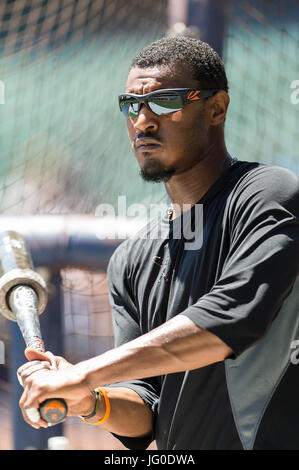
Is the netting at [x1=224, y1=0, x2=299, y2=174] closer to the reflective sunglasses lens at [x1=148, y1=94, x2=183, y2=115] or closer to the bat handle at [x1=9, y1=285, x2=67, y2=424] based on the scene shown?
the reflective sunglasses lens at [x1=148, y1=94, x2=183, y2=115]

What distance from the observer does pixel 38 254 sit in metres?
2.79

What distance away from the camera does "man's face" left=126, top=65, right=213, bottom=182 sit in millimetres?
1785

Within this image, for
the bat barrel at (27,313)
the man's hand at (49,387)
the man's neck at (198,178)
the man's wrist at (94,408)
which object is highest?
the man's neck at (198,178)

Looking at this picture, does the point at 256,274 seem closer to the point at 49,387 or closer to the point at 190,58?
the point at 49,387

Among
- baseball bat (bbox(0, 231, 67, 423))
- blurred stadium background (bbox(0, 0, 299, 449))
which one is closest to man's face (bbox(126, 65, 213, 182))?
baseball bat (bbox(0, 231, 67, 423))

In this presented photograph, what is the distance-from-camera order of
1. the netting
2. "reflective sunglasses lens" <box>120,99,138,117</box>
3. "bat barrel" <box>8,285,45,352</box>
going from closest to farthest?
"bat barrel" <box>8,285,45,352</box> → "reflective sunglasses lens" <box>120,99,138,117</box> → the netting

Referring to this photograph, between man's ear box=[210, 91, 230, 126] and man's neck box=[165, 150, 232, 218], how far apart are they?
9 cm

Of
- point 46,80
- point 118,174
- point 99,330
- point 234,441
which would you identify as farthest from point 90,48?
point 234,441

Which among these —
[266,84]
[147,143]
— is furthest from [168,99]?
[266,84]

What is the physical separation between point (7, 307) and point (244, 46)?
1.90m

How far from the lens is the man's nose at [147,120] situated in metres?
1.78

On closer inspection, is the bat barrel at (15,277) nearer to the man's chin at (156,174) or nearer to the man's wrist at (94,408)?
the man's wrist at (94,408)

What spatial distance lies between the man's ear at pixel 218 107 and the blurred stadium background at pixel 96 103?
80cm

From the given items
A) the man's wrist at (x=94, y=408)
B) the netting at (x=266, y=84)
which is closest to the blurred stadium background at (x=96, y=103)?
the netting at (x=266, y=84)
